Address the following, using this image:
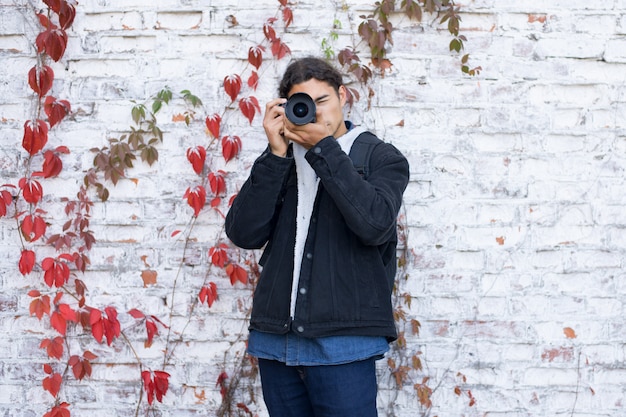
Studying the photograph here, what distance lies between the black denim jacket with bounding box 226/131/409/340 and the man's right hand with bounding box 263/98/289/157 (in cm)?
4

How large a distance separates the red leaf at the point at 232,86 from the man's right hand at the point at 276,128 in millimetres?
476

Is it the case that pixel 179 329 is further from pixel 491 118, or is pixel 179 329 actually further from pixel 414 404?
pixel 491 118

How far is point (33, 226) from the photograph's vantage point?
2.29 meters

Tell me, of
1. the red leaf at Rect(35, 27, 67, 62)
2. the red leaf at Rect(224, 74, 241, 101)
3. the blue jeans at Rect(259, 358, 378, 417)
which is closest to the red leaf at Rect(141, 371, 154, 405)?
the blue jeans at Rect(259, 358, 378, 417)

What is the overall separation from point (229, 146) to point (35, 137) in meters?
0.67

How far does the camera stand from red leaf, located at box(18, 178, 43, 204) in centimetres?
227

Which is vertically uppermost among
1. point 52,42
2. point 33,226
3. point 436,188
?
point 52,42

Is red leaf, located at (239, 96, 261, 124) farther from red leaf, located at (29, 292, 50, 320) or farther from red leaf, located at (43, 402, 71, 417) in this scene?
red leaf, located at (43, 402, 71, 417)

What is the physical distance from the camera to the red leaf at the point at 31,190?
227 centimetres

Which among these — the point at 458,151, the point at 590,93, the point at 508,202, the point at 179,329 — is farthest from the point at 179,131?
the point at 590,93

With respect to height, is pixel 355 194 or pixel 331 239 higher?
pixel 355 194

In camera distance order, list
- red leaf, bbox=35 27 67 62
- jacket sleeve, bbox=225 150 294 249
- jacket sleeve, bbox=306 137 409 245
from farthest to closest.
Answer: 1. red leaf, bbox=35 27 67 62
2. jacket sleeve, bbox=225 150 294 249
3. jacket sleeve, bbox=306 137 409 245

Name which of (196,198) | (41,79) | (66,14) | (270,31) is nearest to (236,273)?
(196,198)

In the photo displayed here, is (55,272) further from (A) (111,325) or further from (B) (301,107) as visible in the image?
(B) (301,107)
